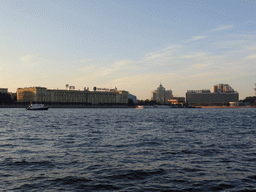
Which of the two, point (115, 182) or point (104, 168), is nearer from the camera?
point (115, 182)

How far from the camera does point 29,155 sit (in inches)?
827

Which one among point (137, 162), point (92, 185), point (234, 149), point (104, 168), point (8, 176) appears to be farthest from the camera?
point (234, 149)

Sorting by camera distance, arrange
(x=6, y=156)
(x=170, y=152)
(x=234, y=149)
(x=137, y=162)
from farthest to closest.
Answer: (x=234, y=149), (x=170, y=152), (x=6, y=156), (x=137, y=162)

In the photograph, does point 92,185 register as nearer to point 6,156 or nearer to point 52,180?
point 52,180

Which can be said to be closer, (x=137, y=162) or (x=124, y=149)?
(x=137, y=162)

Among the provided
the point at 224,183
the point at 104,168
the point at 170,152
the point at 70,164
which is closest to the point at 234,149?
the point at 170,152

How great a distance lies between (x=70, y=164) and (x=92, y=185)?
463cm

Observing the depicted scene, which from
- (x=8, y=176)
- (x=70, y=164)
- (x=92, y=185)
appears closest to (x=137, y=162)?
(x=70, y=164)

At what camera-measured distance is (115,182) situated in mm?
14406

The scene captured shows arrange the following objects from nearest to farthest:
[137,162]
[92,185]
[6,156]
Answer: [92,185] → [137,162] → [6,156]

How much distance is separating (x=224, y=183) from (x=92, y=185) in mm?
6621

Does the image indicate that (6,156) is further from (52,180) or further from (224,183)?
(224,183)

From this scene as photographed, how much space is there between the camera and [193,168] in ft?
56.7

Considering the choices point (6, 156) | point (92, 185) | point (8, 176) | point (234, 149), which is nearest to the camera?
point (92, 185)
